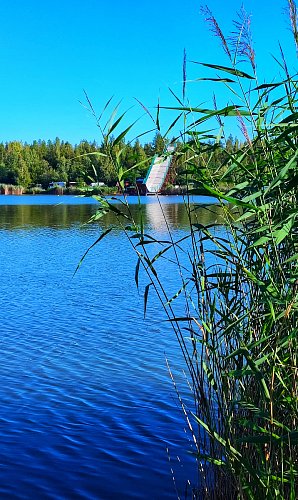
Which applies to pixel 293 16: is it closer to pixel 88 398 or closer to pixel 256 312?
pixel 256 312

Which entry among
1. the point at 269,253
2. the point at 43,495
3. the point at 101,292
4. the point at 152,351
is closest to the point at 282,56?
the point at 269,253

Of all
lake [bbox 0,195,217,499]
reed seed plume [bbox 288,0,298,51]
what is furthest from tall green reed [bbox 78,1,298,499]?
lake [bbox 0,195,217,499]

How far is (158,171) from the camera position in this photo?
444 cm

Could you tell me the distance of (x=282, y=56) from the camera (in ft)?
11.6

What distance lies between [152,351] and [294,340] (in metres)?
6.24

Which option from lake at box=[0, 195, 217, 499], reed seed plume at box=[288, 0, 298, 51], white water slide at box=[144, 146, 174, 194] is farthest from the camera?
lake at box=[0, 195, 217, 499]

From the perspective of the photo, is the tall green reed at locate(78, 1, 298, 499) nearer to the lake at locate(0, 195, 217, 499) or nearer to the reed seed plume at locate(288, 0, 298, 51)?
the reed seed plume at locate(288, 0, 298, 51)

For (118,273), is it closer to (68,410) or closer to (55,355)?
(55,355)

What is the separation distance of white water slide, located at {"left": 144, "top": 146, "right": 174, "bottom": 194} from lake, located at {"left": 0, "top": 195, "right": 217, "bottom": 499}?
68 cm

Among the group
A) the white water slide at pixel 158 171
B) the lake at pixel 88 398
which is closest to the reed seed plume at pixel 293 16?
the white water slide at pixel 158 171

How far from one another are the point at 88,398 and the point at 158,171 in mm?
3786

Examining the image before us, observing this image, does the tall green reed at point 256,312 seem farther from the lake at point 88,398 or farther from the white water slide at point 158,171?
the lake at point 88,398

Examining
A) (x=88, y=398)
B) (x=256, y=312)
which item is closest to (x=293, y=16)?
(x=256, y=312)

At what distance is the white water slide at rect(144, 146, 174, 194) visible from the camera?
417 cm
